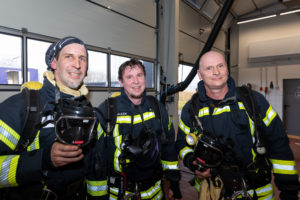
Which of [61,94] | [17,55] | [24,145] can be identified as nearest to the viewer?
[24,145]

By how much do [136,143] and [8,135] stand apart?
2.70 feet

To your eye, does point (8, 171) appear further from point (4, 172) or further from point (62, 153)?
point (62, 153)

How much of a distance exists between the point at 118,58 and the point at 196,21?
414 centimetres

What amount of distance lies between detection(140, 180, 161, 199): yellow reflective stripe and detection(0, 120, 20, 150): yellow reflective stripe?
1.07 m

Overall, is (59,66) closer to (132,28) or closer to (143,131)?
(143,131)

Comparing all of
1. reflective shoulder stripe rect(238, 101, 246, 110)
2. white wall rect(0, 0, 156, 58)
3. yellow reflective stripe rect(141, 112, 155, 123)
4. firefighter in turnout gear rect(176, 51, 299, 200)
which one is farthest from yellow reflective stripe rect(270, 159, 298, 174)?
white wall rect(0, 0, 156, 58)

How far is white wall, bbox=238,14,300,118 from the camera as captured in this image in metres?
7.80

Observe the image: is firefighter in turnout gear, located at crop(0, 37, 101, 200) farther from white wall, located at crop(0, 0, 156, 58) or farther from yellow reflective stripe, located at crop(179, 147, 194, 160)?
white wall, located at crop(0, 0, 156, 58)

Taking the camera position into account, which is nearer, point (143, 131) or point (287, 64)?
point (143, 131)

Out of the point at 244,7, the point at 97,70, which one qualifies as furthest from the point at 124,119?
the point at 244,7

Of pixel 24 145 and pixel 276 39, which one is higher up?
pixel 276 39

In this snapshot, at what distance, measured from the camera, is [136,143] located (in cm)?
139

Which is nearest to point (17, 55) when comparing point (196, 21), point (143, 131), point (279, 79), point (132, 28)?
point (143, 131)

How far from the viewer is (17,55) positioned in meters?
2.41
